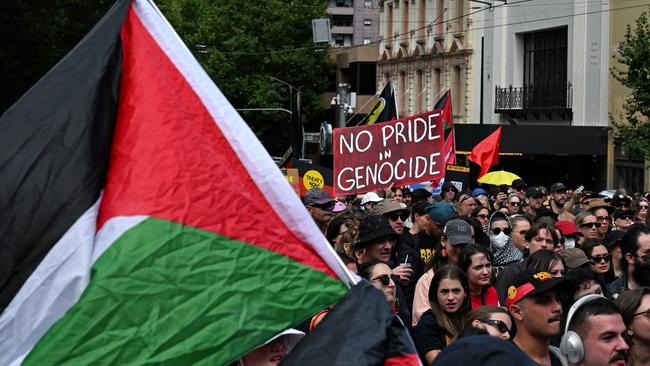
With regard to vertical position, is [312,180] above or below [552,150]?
above

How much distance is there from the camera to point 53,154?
4.40 meters

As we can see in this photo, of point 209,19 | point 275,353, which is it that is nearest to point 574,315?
point 275,353

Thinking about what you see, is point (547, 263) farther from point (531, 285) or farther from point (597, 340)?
point (597, 340)

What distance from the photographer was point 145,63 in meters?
4.71

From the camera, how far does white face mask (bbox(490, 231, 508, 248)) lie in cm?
1054

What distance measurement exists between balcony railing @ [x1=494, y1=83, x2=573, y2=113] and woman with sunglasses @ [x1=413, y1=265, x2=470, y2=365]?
108 ft

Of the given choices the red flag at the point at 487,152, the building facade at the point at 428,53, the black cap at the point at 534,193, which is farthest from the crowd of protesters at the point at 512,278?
the building facade at the point at 428,53

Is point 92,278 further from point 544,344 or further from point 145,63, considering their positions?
point 544,344

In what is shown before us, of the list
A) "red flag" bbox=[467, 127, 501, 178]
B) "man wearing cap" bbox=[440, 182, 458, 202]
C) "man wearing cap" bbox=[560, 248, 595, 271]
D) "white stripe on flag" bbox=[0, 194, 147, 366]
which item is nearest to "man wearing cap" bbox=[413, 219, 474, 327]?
"man wearing cap" bbox=[560, 248, 595, 271]

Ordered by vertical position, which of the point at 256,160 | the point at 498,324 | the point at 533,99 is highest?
the point at 256,160

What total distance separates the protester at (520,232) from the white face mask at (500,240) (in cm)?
13

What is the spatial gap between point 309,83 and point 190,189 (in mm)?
63990

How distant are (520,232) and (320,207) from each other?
2.13 metres

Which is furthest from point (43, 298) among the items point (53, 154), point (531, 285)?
point (531, 285)
